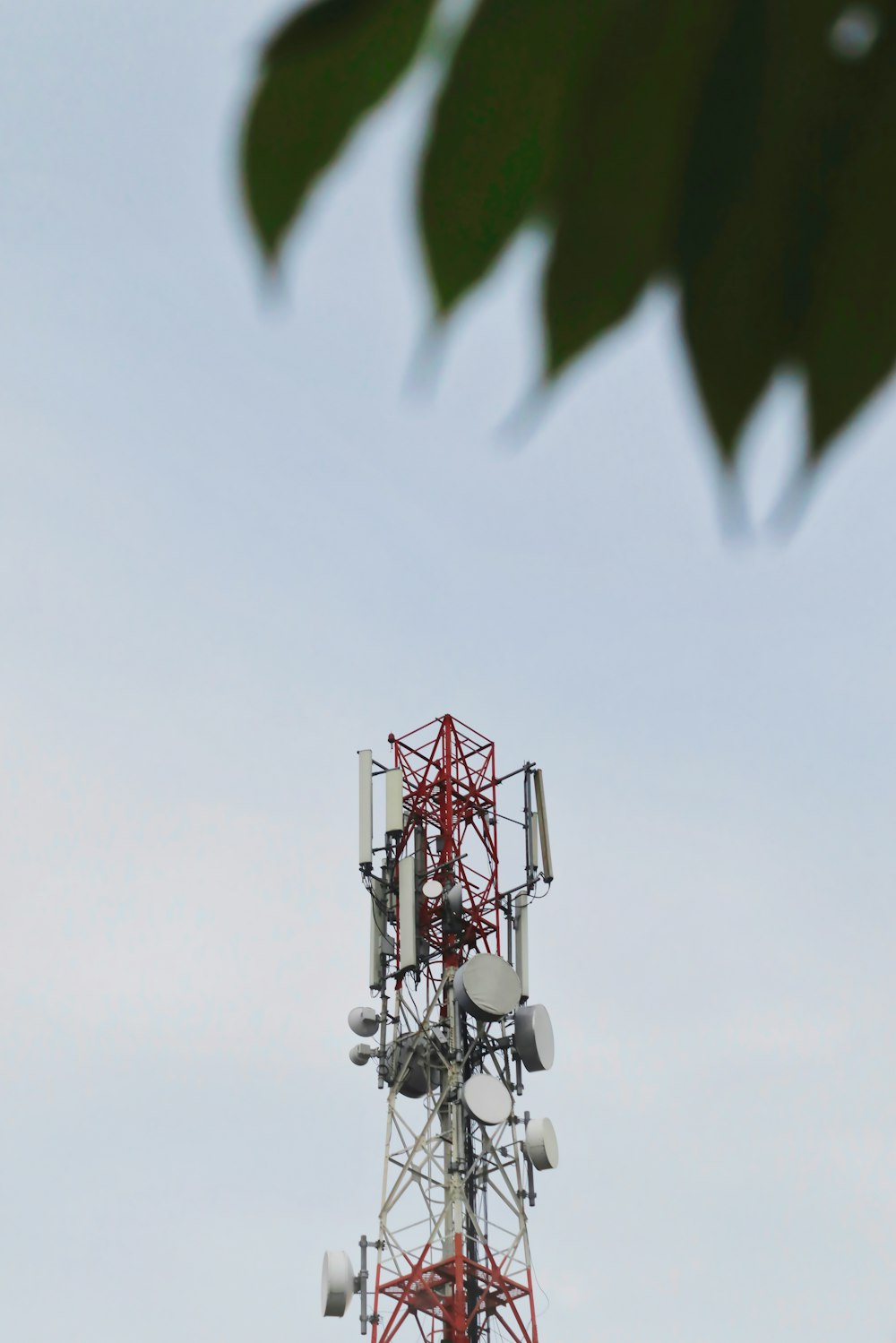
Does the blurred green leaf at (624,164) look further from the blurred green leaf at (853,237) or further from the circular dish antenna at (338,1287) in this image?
the circular dish antenna at (338,1287)

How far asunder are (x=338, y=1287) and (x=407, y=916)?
5397 mm

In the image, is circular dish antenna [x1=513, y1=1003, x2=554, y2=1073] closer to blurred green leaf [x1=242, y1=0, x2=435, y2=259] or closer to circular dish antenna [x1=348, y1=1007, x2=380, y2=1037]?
circular dish antenna [x1=348, y1=1007, x2=380, y2=1037]

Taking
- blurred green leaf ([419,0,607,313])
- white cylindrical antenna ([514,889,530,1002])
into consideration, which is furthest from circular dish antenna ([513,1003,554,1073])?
blurred green leaf ([419,0,607,313])

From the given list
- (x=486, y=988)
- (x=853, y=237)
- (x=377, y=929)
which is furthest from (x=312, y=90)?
(x=377, y=929)

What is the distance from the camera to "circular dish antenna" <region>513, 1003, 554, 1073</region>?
24.9 meters

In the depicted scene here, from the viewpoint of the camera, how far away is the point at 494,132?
0.83m

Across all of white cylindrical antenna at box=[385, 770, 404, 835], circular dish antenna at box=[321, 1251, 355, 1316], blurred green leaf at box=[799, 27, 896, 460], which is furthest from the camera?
white cylindrical antenna at box=[385, 770, 404, 835]

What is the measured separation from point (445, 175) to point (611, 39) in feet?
0.35

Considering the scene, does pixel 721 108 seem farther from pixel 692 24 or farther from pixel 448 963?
pixel 448 963

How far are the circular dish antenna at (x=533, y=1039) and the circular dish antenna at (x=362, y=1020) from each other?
2.22 meters

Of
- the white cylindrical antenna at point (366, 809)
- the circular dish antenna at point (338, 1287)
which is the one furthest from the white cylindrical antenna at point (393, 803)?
the circular dish antenna at point (338, 1287)

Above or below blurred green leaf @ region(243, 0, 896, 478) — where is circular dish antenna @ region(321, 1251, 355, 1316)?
above

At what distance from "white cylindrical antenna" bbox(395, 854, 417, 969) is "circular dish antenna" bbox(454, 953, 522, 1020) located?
2.62ft

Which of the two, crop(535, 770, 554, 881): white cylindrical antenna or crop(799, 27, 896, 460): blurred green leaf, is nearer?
crop(799, 27, 896, 460): blurred green leaf
